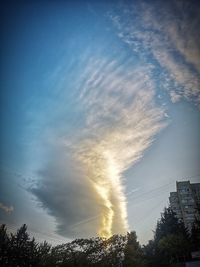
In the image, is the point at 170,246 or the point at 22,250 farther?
the point at 22,250

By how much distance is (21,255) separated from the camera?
159ft

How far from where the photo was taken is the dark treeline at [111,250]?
42188mm

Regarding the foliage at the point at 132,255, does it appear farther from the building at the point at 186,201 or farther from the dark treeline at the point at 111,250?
the building at the point at 186,201

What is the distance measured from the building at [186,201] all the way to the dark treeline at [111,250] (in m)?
22.1

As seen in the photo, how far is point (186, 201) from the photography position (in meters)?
70.9

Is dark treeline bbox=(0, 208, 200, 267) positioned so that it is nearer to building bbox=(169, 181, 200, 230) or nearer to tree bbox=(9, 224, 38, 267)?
tree bbox=(9, 224, 38, 267)

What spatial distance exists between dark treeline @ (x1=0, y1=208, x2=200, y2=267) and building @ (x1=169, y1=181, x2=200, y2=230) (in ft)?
72.5

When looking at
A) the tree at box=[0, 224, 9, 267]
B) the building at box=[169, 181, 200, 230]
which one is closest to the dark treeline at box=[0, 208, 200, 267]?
the tree at box=[0, 224, 9, 267]

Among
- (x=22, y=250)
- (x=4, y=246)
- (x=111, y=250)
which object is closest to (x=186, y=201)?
(x=111, y=250)

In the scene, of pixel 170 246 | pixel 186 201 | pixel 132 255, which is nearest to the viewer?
pixel 170 246

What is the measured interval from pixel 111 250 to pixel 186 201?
32551mm

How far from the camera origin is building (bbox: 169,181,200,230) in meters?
69.4

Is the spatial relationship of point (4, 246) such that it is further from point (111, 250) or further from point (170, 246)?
point (170, 246)

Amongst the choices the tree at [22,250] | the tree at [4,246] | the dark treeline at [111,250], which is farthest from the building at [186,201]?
the tree at [4,246]
